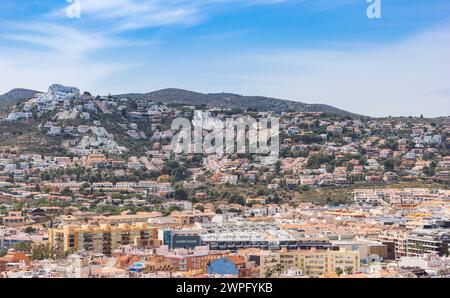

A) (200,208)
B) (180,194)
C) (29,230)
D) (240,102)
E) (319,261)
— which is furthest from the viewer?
(240,102)

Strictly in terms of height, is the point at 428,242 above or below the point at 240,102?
below

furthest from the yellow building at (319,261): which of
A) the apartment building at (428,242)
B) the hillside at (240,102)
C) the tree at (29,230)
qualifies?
the hillside at (240,102)

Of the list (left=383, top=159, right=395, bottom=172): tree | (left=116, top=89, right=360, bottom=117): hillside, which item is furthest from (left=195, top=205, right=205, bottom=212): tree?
(left=116, top=89, right=360, bottom=117): hillside

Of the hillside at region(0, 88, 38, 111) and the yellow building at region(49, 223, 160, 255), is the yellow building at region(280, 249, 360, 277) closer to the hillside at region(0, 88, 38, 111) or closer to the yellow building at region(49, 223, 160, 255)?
the yellow building at region(49, 223, 160, 255)

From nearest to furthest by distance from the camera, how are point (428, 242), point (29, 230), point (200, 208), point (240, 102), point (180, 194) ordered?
1. point (428, 242)
2. point (29, 230)
3. point (200, 208)
4. point (180, 194)
5. point (240, 102)

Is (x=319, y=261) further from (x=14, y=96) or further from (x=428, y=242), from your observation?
(x=14, y=96)

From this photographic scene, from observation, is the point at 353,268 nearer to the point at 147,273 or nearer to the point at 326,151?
the point at 147,273

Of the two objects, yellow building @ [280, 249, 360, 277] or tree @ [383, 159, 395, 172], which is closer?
yellow building @ [280, 249, 360, 277]

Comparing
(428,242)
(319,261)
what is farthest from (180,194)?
(319,261)
